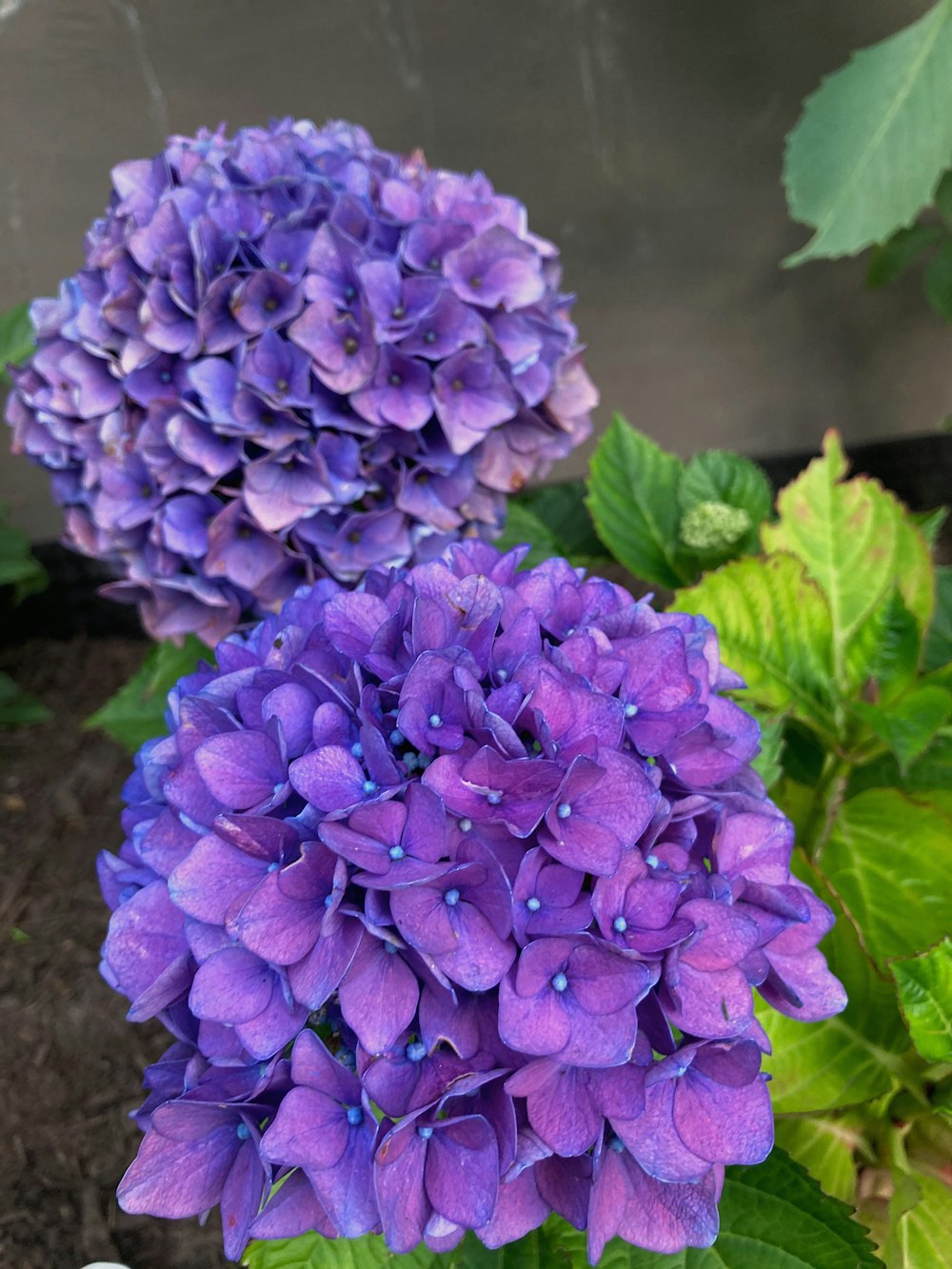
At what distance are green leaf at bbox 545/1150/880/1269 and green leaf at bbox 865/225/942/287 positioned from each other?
5.02ft

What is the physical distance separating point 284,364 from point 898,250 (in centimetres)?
129

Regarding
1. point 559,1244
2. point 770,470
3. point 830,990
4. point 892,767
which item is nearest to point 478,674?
point 830,990

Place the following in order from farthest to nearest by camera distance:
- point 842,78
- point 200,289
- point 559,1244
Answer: point 842,78, point 200,289, point 559,1244

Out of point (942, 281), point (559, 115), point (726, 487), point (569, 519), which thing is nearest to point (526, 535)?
point (569, 519)

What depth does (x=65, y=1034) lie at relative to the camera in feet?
3.82

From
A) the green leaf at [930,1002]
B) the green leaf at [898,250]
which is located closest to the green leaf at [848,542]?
the green leaf at [930,1002]

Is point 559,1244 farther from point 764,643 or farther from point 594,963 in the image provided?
point 764,643

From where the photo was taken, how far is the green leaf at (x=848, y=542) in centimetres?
95

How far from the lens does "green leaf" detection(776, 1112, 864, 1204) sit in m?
0.75

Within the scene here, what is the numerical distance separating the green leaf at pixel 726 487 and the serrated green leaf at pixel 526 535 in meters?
0.18

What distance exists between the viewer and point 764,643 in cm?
89

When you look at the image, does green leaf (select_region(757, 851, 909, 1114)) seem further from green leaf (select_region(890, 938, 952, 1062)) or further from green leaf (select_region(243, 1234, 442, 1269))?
green leaf (select_region(243, 1234, 442, 1269))

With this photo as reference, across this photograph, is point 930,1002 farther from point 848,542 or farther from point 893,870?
point 848,542

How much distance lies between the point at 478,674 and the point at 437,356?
46 centimetres
